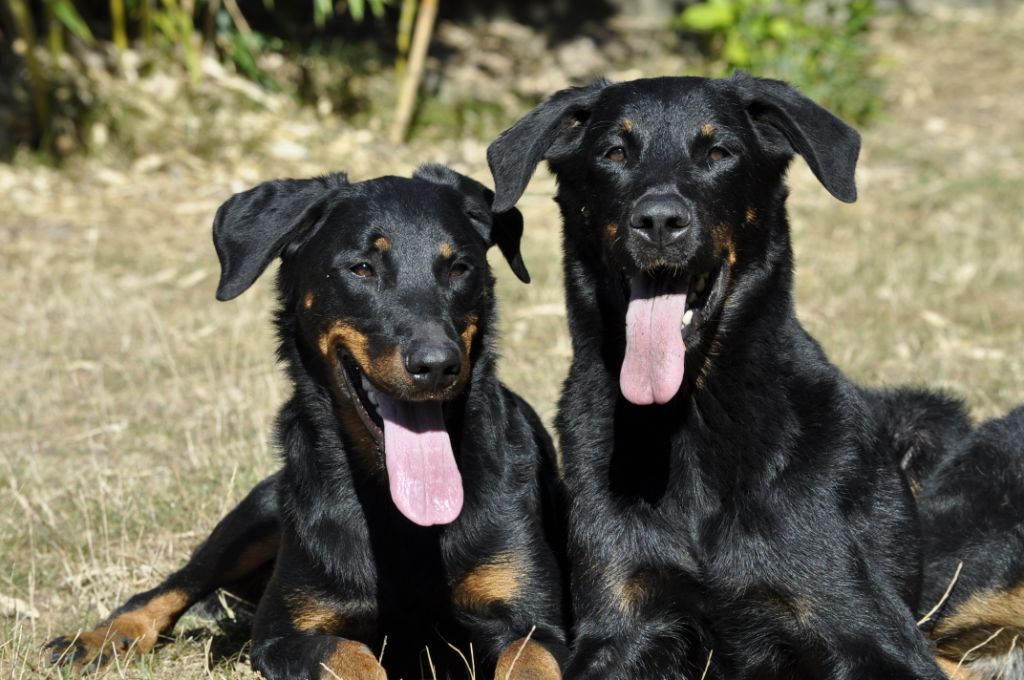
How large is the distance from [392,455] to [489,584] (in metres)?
0.54

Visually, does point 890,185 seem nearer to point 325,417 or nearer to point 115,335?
point 115,335

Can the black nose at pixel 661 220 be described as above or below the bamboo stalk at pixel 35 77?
above

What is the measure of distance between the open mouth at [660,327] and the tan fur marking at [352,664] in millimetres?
1123

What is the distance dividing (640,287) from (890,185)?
8712 mm

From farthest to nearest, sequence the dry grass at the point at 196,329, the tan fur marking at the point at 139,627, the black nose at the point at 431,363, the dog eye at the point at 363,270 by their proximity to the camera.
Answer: the dry grass at the point at 196,329 → the tan fur marking at the point at 139,627 → the dog eye at the point at 363,270 → the black nose at the point at 431,363

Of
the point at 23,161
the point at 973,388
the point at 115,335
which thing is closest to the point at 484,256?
the point at 973,388

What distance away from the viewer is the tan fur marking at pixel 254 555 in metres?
5.32

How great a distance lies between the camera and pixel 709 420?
4508 mm

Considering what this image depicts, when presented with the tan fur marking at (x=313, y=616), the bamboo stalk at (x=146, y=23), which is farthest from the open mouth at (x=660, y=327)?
the bamboo stalk at (x=146, y=23)

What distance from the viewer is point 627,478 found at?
450 centimetres

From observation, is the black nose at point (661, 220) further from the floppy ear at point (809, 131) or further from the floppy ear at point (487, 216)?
the floppy ear at point (487, 216)

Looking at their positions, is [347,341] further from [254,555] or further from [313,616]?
[254,555]

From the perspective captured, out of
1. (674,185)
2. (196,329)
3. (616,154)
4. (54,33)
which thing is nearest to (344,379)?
(616,154)

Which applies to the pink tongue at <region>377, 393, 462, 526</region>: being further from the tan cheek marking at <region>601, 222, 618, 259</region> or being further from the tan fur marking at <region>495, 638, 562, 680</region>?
the tan cheek marking at <region>601, 222, 618, 259</region>
